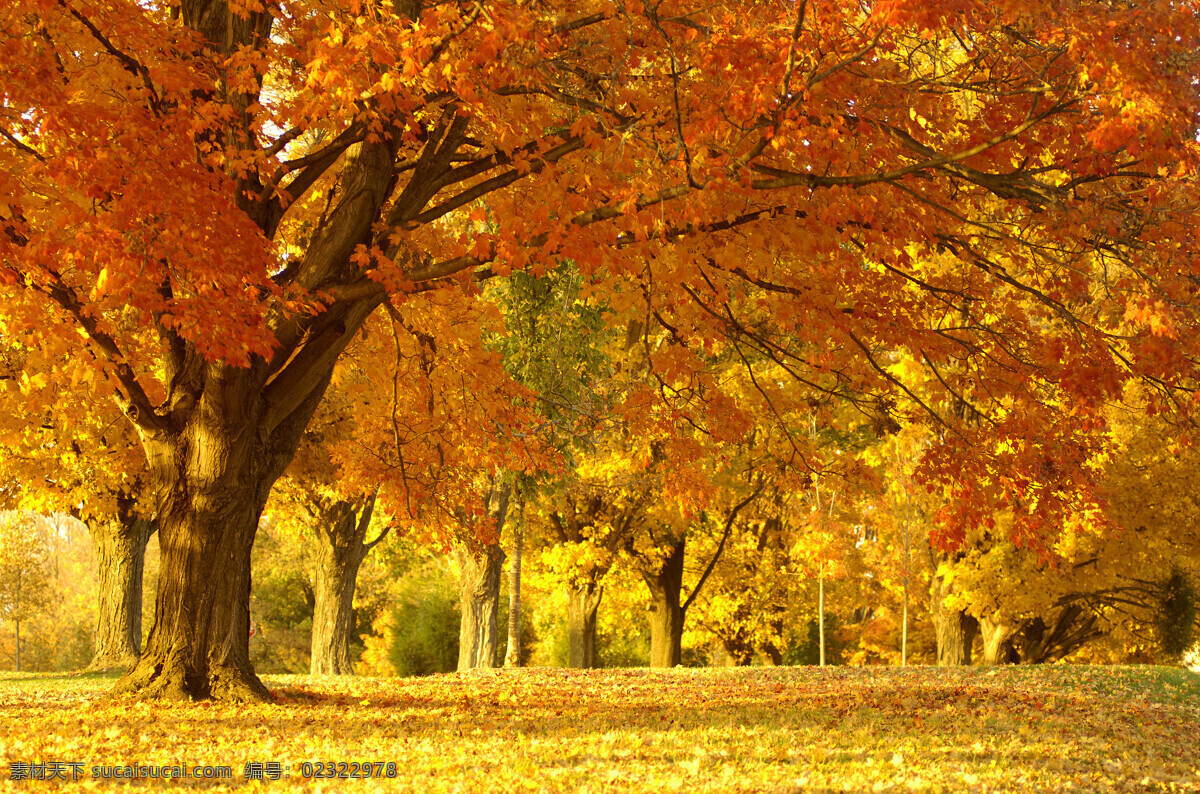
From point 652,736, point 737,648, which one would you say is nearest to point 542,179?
point 652,736

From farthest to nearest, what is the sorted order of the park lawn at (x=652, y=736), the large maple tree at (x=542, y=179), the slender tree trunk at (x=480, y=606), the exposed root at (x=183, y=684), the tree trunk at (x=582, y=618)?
the tree trunk at (x=582, y=618)
the slender tree trunk at (x=480, y=606)
the exposed root at (x=183, y=684)
the large maple tree at (x=542, y=179)
the park lawn at (x=652, y=736)

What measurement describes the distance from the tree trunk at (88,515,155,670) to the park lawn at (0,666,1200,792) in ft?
33.6

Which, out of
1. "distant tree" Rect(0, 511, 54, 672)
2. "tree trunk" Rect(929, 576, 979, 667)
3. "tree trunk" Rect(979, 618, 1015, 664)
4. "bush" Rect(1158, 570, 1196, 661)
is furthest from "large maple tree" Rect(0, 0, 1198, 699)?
"distant tree" Rect(0, 511, 54, 672)

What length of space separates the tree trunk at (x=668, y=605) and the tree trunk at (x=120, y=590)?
1119cm

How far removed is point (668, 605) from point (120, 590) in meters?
12.1

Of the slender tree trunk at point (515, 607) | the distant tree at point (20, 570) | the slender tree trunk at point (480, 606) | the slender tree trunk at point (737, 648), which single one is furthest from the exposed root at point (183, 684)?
the distant tree at point (20, 570)

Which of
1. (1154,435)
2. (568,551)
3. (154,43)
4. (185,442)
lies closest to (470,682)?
(185,442)

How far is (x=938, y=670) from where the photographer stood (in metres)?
13.9

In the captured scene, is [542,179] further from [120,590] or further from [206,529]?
[120,590]

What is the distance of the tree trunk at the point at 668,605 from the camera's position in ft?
75.9

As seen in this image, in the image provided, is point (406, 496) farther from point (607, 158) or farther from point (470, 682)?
point (607, 158)

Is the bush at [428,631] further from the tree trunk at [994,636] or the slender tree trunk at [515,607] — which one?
the tree trunk at [994,636]

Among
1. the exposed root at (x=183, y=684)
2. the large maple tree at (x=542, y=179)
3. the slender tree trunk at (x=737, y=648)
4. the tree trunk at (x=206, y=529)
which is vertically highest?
the large maple tree at (x=542, y=179)

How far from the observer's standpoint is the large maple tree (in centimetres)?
670
